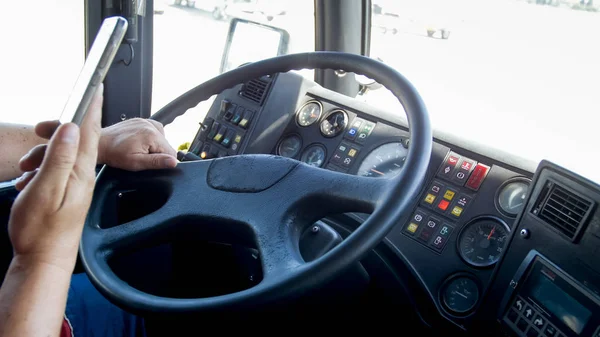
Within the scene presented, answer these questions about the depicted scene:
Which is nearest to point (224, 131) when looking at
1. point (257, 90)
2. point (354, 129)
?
point (257, 90)

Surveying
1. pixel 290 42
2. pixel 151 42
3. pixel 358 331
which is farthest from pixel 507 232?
pixel 151 42

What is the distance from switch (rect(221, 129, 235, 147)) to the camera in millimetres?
1917

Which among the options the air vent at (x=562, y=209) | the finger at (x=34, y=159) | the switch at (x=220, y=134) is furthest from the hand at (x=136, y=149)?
the air vent at (x=562, y=209)

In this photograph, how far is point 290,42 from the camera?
240 centimetres

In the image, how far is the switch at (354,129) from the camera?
1.70 metres

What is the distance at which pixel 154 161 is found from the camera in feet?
4.37

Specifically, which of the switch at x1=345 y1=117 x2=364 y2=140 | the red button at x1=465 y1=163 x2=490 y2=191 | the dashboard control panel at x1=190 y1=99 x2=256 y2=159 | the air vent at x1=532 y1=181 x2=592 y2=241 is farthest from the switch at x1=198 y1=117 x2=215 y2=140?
the air vent at x1=532 y1=181 x2=592 y2=241

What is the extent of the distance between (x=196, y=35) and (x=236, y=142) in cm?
213

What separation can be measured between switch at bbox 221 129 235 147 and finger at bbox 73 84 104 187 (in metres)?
0.95

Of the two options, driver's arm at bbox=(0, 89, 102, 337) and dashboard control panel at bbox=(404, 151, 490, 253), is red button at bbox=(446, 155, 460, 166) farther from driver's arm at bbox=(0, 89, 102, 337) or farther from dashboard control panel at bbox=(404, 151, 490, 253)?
driver's arm at bbox=(0, 89, 102, 337)

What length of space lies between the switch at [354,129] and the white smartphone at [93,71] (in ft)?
2.73

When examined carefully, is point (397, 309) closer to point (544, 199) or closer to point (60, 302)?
→ point (544, 199)

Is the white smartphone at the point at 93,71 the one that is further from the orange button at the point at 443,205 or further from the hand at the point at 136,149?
the orange button at the point at 443,205

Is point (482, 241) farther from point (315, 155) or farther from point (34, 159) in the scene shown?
point (34, 159)
